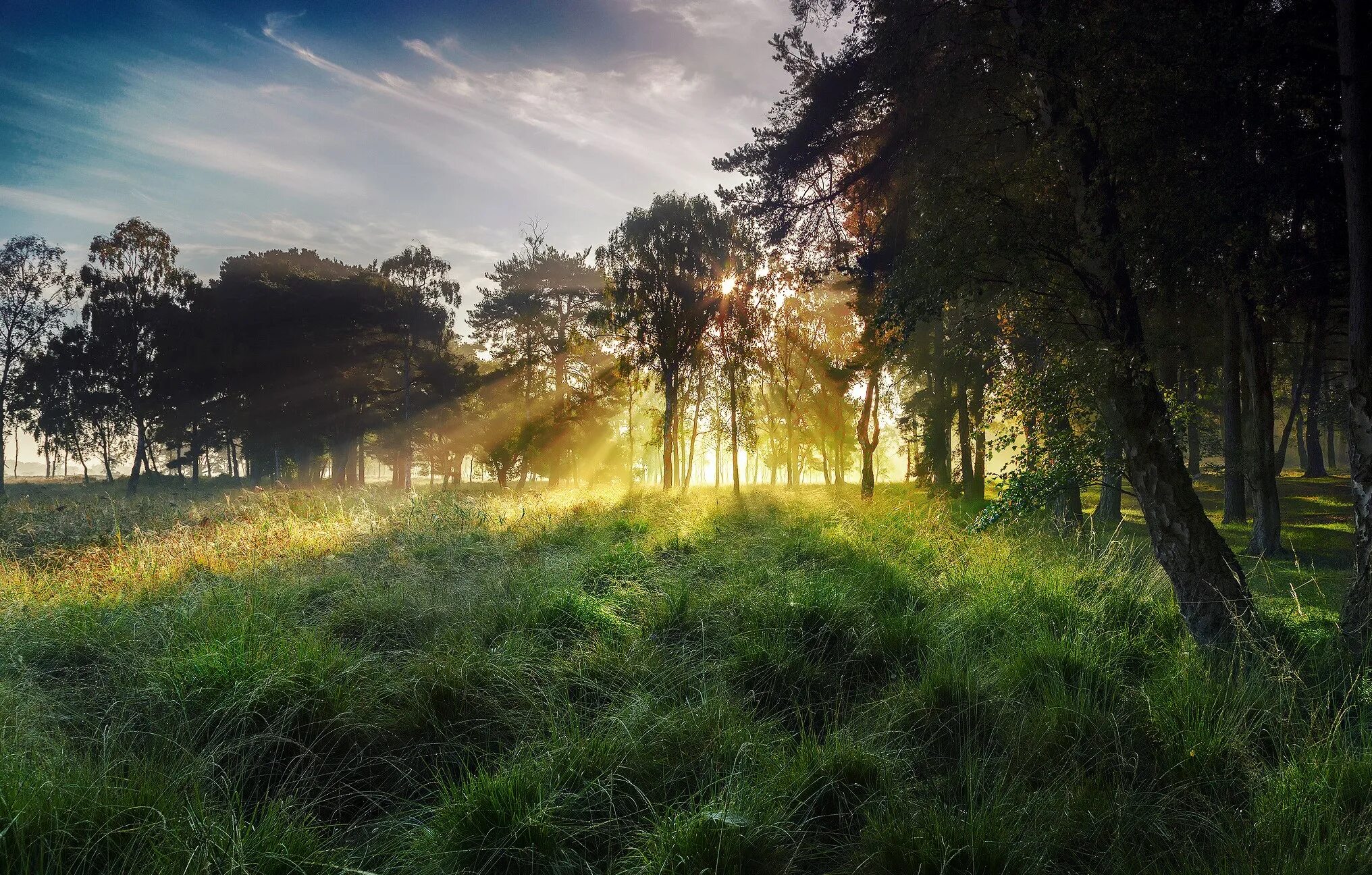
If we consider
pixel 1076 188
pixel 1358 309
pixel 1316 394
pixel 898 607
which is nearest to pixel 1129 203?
pixel 1076 188

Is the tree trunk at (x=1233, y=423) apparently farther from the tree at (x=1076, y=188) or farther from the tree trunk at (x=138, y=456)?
the tree trunk at (x=138, y=456)

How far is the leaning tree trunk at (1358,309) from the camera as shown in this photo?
184 inches

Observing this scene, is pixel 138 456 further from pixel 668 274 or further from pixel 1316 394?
pixel 1316 394

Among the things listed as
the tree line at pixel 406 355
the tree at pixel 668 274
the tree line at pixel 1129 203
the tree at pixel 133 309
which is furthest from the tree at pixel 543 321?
the tree line at pixel 1129 203

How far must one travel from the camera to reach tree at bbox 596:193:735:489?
22625 mm

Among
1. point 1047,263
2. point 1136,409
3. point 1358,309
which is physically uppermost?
point 1047,263

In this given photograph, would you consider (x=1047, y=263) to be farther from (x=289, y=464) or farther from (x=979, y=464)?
(x=289, y=464)

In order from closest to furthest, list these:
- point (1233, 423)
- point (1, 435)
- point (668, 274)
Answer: point (1233, 423) → point (668, 274) → point (1, 435)

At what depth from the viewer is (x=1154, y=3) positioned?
5.38 m

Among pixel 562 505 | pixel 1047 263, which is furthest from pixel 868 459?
pixel 1047 263

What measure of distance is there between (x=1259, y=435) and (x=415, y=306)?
33.6 m

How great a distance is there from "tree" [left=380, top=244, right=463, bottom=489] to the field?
2765cm

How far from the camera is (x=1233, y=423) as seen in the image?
12172mm

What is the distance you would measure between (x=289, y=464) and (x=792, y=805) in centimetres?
3856
